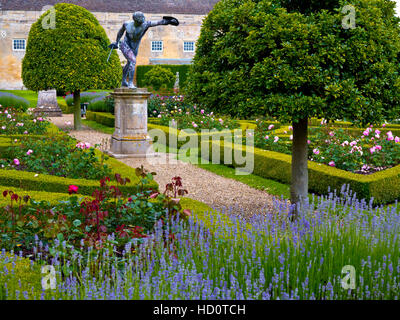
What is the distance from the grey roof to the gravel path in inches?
1153

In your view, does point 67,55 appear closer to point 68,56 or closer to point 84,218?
→ point 68,56

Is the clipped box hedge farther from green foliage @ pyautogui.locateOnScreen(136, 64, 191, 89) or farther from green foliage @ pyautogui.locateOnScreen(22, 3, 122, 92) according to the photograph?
green foliage @ pyautogui.locateOnScreen(136, 64, 191, 89)

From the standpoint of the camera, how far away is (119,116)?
11.2 metres

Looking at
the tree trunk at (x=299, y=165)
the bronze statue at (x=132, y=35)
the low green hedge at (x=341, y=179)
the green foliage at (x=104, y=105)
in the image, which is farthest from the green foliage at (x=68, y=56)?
the tree trunk at (x=299, y=165)

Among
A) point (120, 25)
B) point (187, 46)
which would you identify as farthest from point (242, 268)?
point (187, 46)

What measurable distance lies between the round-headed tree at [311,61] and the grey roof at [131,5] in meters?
33.8

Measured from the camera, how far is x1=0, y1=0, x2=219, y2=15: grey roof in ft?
118

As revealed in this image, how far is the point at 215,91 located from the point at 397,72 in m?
1.99

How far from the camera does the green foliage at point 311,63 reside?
510 centimetres

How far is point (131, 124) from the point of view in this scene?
36.6ft

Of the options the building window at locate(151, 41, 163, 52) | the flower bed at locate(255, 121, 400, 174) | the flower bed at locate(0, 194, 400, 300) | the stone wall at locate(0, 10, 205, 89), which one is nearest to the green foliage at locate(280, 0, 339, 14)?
the flower bed at locate(0, 194, 400, 300)

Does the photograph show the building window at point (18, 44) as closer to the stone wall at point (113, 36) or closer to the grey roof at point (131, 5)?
the stone wall at point (113, 36)
